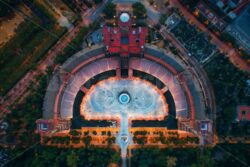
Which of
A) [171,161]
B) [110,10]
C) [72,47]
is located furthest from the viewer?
[72,47]

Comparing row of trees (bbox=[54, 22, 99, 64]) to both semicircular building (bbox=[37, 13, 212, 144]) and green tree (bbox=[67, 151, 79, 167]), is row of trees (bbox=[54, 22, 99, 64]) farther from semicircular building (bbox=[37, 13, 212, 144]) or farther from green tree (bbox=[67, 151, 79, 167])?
green tree (bbox=[67, 151, 79, 167])

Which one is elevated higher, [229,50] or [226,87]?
[229,50]

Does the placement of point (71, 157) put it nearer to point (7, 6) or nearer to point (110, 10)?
point (110, 10)

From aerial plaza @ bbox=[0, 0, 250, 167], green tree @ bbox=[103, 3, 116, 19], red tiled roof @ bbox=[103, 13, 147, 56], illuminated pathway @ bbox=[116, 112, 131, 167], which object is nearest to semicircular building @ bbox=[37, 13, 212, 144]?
aerial plaza @ bbox=[0, 0, 250, 167]

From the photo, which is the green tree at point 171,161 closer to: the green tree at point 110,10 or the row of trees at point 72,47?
the row of trees at point 72,47

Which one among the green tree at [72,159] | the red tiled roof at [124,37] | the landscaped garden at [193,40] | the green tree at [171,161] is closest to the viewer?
the green tree at [72,159]

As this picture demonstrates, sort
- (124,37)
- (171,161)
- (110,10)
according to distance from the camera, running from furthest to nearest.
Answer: (110,10) < (124,37) < (171,161)

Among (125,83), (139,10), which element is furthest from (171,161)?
(139,10)

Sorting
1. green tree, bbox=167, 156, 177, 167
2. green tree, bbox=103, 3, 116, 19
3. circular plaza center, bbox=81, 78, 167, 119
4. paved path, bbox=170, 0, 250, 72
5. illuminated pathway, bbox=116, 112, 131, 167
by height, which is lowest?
green tree, bbox=167, 156, 177, 167

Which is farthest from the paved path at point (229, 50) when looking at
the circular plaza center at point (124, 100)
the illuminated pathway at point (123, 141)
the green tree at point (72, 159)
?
the green tree at point (72, 159)

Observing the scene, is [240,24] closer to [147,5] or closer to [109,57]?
[147,5]

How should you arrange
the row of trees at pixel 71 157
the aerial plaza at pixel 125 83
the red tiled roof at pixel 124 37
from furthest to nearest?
the aerial plaza at pixel 125 83
the row of trees at pixel 71 157
the red tiled roof at pixel 124 37
